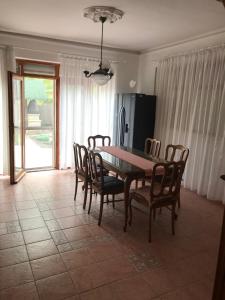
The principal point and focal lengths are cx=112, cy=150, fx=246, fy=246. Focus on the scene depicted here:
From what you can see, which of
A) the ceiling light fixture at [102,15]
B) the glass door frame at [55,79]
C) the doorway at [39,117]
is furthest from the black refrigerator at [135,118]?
the ceiling light fixture at [102,15]

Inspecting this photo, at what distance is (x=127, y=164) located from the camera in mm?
3264

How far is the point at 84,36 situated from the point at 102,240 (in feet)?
12.2

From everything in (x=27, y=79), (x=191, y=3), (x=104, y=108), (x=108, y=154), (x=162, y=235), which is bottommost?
(x=162, y=235)

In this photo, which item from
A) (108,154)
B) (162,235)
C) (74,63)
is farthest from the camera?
(74,63)

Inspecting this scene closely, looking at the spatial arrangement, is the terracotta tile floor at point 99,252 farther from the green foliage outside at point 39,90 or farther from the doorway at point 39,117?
the green foliage outside at point 39,90

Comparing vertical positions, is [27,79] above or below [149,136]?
above

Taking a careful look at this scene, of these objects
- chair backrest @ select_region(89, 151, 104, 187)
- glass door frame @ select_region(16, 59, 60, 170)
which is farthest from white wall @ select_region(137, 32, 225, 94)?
chair backrest @ select_region(89, 151, 104, 187)

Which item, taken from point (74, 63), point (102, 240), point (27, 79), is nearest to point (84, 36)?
point (74, 63)

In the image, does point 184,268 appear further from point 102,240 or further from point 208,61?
point 208,61

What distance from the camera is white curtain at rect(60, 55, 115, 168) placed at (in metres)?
5.14

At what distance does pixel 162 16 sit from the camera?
10.9 feet

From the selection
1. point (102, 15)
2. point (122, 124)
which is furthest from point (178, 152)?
point (102, 15)

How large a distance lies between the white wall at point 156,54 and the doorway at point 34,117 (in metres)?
2.00

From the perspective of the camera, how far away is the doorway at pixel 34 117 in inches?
182
